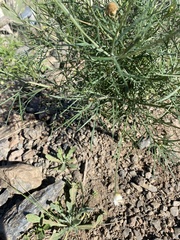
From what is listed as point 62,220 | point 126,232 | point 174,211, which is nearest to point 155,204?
point 174,211

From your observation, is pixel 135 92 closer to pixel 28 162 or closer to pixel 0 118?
pixel 28 162

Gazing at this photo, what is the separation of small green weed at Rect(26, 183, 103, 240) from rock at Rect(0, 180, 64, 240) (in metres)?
0.04

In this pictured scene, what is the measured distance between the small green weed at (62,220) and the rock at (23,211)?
0.13ft

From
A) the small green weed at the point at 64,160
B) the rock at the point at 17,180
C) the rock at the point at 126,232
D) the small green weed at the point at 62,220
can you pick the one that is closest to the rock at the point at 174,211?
the rock at the point at 126,232

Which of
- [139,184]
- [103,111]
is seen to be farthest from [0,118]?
[139,184]

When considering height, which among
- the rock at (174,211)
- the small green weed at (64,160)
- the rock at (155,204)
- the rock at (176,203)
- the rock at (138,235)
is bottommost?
the rock at (138,235)

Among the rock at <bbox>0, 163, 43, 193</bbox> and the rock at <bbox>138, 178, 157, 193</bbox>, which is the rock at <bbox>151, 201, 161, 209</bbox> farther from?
the rock at <bbox>0, 163, 43, 193</bbox>

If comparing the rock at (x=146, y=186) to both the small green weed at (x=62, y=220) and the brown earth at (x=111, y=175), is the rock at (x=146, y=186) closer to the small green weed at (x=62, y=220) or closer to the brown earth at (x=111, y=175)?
the brown earth at (x=111, y=175)

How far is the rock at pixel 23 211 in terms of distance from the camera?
56.3 inches

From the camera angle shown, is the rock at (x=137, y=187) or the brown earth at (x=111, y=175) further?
the rock at (x=137, y=187)

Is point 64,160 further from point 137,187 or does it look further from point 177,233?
point 177,233

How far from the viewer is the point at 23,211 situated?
1.48 m

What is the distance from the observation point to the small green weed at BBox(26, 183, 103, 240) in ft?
4.68

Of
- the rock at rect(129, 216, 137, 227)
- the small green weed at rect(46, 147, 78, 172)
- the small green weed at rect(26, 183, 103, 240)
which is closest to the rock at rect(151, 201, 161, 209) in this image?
the rock at rect(129, 216, 137, 227)
